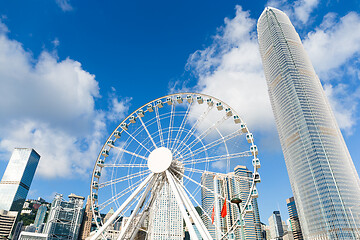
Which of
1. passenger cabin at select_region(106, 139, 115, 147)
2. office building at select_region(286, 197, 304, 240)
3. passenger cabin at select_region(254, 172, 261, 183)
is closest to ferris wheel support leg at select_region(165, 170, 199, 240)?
passenger cabin at select_region(254, 172, 261, 183)

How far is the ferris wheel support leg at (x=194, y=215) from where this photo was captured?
66.6ft

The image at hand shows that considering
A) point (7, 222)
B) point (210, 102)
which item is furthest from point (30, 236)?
point (210, 102)

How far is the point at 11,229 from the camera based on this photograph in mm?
138250

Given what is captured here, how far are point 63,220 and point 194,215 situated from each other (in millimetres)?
123137

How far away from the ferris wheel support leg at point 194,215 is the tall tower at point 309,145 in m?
Result: 92.2

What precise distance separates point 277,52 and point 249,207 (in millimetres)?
138258

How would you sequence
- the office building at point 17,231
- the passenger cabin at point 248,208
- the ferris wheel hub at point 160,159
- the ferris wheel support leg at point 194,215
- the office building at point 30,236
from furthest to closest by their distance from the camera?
the office building at point 17,231 < the office building at point 30,236 < the ferris wheel hub at point 160,159 < the passenger cabin at point 248,208 < the ferris wheel support leg at point 194,215

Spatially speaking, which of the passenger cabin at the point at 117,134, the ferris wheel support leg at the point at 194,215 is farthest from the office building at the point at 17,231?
the ferris wheel support leg at the point at 194,215

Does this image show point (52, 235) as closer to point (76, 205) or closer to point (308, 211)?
point (76, 205)

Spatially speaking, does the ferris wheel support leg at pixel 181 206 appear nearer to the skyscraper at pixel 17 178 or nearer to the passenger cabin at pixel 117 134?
the passenger cabin at pixel 117 134

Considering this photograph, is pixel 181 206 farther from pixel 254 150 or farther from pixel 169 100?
pixel 169 100

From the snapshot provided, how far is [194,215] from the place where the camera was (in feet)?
74.4

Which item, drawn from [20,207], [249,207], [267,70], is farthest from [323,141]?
[20,207]

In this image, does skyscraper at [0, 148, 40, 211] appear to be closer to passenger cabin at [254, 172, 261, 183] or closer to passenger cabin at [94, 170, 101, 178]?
passenger cabin at [94, 170, 101, 178]
